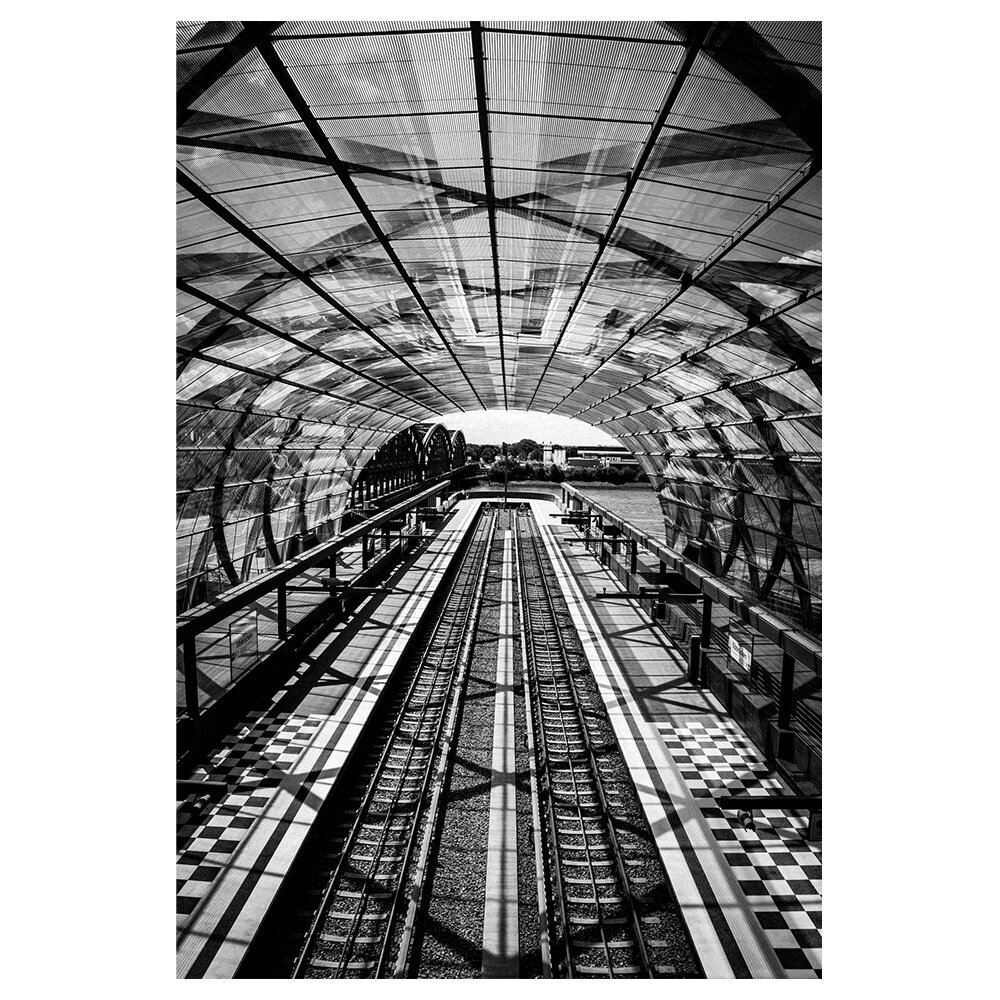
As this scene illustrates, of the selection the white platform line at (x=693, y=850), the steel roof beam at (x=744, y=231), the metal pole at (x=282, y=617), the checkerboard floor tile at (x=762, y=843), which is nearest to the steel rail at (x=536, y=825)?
the white platform line at (x=693, y=850)

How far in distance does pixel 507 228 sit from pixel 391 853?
7895 millimetres

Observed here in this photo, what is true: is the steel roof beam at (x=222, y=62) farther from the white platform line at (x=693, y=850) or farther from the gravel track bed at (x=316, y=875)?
the white platform line at (x=693, y=850)

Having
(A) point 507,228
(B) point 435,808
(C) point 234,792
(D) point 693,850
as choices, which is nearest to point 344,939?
(B) point 435,808

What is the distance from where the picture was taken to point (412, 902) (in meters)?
6.91

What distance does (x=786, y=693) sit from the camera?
924 centimetres

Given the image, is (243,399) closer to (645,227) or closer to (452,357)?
(452,357)

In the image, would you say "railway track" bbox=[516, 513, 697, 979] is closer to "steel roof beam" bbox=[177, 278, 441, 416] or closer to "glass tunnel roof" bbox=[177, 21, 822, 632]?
"glass tunnel roof" bbox=[177, 21, 822, 632]

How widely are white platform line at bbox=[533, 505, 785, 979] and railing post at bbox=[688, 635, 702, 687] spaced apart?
134cm

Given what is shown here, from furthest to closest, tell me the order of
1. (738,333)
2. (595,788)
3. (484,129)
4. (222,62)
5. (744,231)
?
1. (738,333)
2. (595,788)
3. (744,231)
4. (484,129)
5. (222,62)

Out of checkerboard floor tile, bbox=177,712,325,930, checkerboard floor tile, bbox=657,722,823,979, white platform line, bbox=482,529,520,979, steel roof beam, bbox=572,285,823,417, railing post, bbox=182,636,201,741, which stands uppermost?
steel roof beam, bbox=572,285,823,417

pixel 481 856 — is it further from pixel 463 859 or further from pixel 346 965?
pixel 346 965

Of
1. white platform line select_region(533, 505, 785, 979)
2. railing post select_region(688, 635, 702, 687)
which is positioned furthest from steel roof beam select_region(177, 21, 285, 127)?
railing post select_region(688, 635, 702, 687)

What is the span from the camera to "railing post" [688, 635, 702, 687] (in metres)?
13.3

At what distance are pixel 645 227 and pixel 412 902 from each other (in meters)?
7.84
